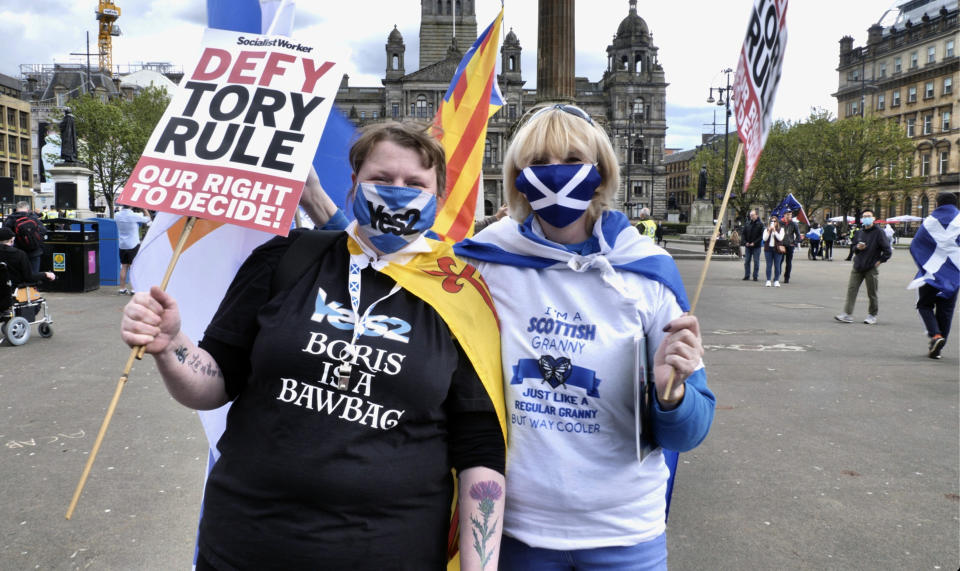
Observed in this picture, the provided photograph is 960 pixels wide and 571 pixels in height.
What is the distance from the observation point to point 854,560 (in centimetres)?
371

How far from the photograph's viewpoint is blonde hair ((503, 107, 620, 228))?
2.13 metres

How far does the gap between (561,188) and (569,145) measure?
0.13m

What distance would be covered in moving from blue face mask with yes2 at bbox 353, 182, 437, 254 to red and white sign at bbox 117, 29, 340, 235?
197 mm

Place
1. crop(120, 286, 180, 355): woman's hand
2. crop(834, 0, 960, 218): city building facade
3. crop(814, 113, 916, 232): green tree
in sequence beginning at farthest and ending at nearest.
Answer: crop(834, 0, 960, 218): city building facade < crop(814, 113, 916, 232): green tree < crop(120, 286, 180, 355): woman's hand

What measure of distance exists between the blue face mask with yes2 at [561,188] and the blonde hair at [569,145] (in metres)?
0.05

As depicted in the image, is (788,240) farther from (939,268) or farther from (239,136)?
(239,136)

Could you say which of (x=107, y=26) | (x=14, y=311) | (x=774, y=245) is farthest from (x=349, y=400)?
(x=107, y=26)

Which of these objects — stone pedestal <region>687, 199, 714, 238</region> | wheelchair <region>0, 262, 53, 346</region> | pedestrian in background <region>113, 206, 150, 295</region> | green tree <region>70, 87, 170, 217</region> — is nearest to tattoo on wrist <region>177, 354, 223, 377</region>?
wheelchair <region>0, 262, 53, 346</region>

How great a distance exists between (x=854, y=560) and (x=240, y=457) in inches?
128

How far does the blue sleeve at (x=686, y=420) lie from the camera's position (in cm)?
185

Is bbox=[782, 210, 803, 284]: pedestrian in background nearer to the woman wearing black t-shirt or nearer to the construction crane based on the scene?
the woman wearing black t-shirt

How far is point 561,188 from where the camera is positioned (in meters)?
2.09

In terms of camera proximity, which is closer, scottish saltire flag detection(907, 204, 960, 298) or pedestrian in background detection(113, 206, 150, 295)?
scottish saltire flag detection(907, 204, 960, 298)

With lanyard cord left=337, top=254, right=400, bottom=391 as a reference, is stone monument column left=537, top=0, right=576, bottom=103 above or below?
above
